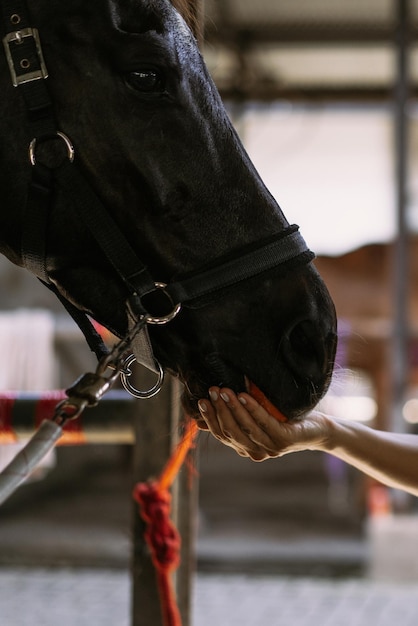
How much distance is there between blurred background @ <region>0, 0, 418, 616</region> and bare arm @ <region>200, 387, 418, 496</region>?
1316 mm

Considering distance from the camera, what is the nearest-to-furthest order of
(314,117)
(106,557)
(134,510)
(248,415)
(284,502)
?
(248,415), (134,510), (106,557), (284,502), (314,117)

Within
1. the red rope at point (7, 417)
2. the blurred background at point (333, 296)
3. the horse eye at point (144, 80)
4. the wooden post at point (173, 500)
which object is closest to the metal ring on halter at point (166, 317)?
the horse eye at point (144, 80)

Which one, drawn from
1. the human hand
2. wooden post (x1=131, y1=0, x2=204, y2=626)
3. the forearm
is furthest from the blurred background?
the human hand

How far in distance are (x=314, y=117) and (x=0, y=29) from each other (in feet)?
24.9

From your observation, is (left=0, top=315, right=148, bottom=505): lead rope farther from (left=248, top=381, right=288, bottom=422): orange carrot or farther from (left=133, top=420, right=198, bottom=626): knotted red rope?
(left=133, top=420, right=198, bottom=626): knotted red rope

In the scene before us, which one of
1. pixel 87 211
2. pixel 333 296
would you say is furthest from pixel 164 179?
pixel 333 296

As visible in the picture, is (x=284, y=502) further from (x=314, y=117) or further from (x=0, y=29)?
(x=0, y=29)

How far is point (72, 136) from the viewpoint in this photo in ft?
3.44

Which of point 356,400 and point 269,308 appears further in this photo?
point 356,400

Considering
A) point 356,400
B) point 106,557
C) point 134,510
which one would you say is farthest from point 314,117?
point 134,510

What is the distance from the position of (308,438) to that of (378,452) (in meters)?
0.19

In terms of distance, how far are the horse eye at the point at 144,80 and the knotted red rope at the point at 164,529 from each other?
1.98ft

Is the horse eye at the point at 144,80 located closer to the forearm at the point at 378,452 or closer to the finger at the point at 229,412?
the finger at the point at 229,412

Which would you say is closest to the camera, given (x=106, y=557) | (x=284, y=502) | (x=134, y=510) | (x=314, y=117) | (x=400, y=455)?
(x=400, y=455)
